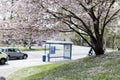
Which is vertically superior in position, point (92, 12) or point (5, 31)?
point (92, 12)

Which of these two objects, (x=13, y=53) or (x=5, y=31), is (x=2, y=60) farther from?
(x=5, y=31)

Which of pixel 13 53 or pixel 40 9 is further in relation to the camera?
pixel 13 53

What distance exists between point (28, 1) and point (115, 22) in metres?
6.47

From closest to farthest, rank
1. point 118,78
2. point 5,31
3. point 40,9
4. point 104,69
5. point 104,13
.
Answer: point 118,78, point 104,69, point 40,9, point 5,31, point 104,13

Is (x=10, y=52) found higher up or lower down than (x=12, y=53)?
higher up

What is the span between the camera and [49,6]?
11.8 m

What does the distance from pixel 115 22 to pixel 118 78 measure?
26.6 feet

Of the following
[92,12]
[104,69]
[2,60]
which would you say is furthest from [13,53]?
[104,69]

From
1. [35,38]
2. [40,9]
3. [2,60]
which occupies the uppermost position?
[40,9]

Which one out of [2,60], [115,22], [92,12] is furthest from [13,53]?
[92,12]

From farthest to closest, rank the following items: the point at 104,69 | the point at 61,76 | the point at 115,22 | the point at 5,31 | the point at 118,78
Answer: the point at 115,22, the point at 5,31, the point at 61,76, the point at 104,69, the point at 118,78

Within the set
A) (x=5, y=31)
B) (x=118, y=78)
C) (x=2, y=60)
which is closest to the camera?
(x=118, y=78)

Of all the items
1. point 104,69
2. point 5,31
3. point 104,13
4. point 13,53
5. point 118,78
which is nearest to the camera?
point 118,78

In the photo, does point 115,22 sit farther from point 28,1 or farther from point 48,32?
point 28,1
